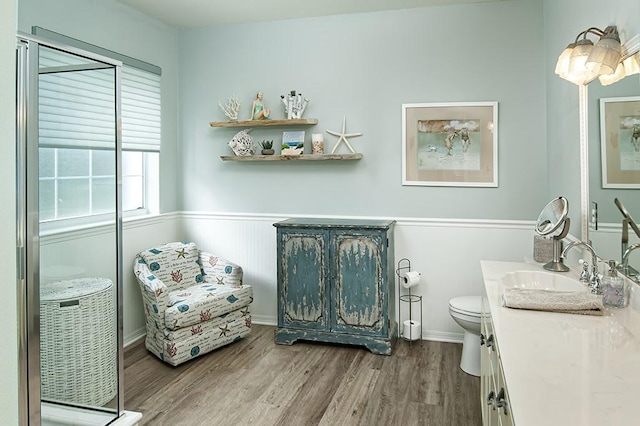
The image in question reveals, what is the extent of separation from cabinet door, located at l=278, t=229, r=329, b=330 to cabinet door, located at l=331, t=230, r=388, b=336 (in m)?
0.09

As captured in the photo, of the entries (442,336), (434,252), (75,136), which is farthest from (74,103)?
(442,336)

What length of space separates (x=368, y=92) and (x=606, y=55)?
6.90 ft

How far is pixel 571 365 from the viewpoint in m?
1.33

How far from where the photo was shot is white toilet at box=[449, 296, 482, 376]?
3205mm

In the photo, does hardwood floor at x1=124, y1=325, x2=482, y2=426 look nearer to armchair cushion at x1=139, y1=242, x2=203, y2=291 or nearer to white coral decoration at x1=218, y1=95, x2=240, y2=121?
armchair cushion at x1=139, y1=242, x2=203, y2=291

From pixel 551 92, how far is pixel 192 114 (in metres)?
2.96

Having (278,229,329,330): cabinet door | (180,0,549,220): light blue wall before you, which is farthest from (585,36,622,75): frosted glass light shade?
(278,229,329,330): cabinet door

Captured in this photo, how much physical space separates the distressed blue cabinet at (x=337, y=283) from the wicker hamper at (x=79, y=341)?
1678 millimetres

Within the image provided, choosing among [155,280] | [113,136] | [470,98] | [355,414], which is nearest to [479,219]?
[470,98]

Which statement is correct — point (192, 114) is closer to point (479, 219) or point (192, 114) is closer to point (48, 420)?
point (479, 219)

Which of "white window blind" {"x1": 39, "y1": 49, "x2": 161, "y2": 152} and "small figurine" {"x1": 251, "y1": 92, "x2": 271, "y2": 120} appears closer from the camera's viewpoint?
"white window blind" {"x1": 39, "y1": 49, "x2": 161, "y2": 152}

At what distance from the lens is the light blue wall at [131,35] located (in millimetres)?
3148

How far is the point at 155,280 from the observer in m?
3.52

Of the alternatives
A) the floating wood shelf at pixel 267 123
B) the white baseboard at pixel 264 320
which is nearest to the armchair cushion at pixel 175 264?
the white baseboard at pixel 264 320
